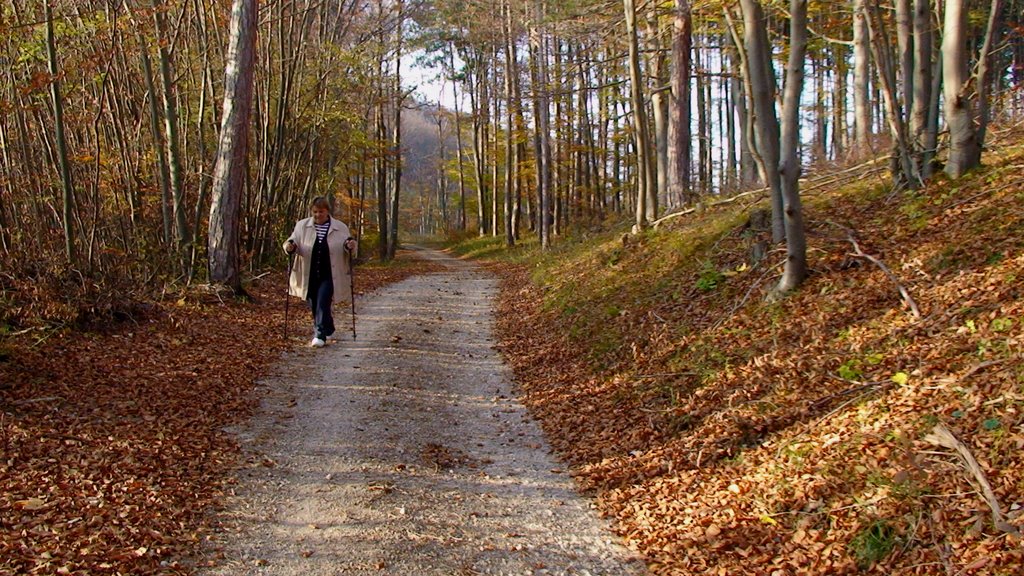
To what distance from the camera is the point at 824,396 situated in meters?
5.14

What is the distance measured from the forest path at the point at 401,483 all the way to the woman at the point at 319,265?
0.78m

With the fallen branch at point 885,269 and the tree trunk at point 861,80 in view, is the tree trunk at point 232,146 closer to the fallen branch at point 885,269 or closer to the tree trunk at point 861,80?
the fallen branch at point 885,269

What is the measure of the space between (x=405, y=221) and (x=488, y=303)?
65.8 meters

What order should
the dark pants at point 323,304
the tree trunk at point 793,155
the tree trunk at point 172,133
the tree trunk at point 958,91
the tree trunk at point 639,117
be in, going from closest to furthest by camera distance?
the tree trunk at point 793,155 → the tree trunk at point 958,91 → the dark pants at point 323,304 → the tree trunk at point 172,133 → the tree trunk at point 639,117

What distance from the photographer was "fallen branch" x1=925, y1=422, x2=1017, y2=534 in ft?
10.7

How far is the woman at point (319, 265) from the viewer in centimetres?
934

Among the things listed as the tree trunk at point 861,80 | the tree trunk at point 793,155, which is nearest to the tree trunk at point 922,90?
the tree trunk at point 793,155

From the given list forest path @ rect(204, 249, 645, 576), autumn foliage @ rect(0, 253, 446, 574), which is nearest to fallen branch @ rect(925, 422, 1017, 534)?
forest path @ rect(204, 249, 645, 576)

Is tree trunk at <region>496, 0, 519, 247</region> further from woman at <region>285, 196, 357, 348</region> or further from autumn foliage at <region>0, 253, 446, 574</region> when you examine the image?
autumn foliage at <region>0, 253, 446, 574</region>

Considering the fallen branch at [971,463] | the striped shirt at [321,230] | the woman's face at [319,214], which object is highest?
the woman's face at [319,214]

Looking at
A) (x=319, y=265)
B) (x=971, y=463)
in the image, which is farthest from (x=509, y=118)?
(x=971, y=463)

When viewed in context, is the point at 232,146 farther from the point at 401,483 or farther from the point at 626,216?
the point at 626,216

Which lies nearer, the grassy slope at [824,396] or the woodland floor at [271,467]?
the grassy slope at [824,396]

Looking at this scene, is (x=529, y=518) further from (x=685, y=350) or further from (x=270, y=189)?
(x=270, y=189)
